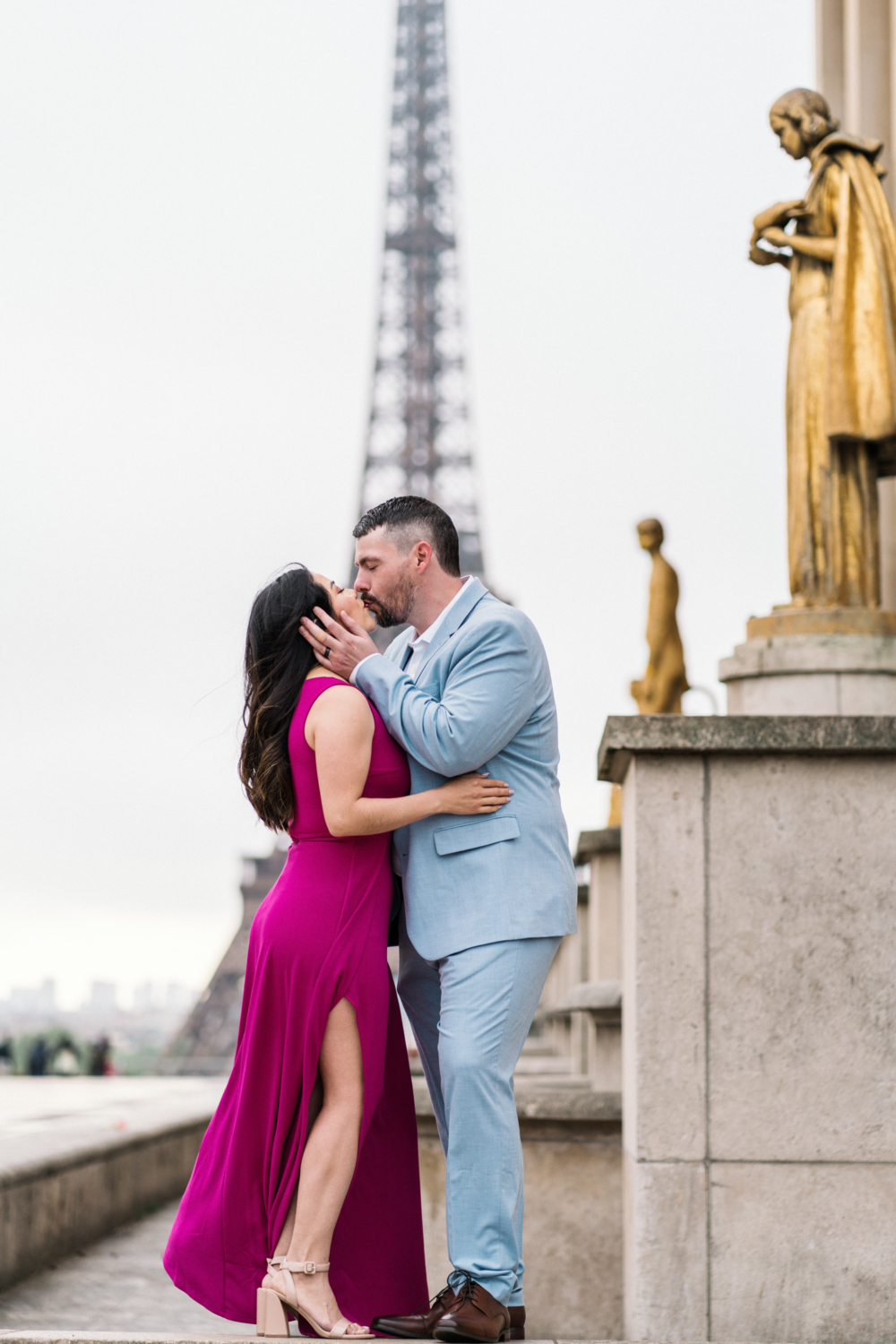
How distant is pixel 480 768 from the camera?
389 cm

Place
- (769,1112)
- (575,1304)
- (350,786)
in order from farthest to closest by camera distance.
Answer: (575,1304)
(769,1112)
(350,786)

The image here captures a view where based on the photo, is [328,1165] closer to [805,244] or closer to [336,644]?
[336,644]

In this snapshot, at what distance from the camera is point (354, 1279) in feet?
12.7

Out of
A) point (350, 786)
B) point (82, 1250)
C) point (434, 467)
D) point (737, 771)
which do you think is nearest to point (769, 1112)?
point (737, 771)

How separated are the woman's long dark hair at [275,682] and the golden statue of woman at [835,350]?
3.63m

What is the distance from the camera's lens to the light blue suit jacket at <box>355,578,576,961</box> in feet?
12.3

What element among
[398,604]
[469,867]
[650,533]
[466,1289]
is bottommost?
[466,1289]

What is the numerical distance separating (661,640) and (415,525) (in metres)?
5.61

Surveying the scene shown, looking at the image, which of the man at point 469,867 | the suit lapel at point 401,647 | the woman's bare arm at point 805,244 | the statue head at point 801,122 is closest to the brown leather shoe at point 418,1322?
the man at point 469,867

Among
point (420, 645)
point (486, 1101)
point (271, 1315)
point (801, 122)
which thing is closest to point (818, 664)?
point (801, 122)

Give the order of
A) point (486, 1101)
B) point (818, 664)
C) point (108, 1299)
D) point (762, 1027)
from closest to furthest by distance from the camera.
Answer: point (486, 1101), point (762, 1027), point (108, 1299), point (818, 664)

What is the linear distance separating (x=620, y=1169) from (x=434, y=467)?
161 feet

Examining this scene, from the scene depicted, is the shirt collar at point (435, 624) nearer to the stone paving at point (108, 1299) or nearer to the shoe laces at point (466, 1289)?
the shoe laces at point (466, 1289)

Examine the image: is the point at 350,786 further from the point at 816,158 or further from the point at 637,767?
the point at 816,158
